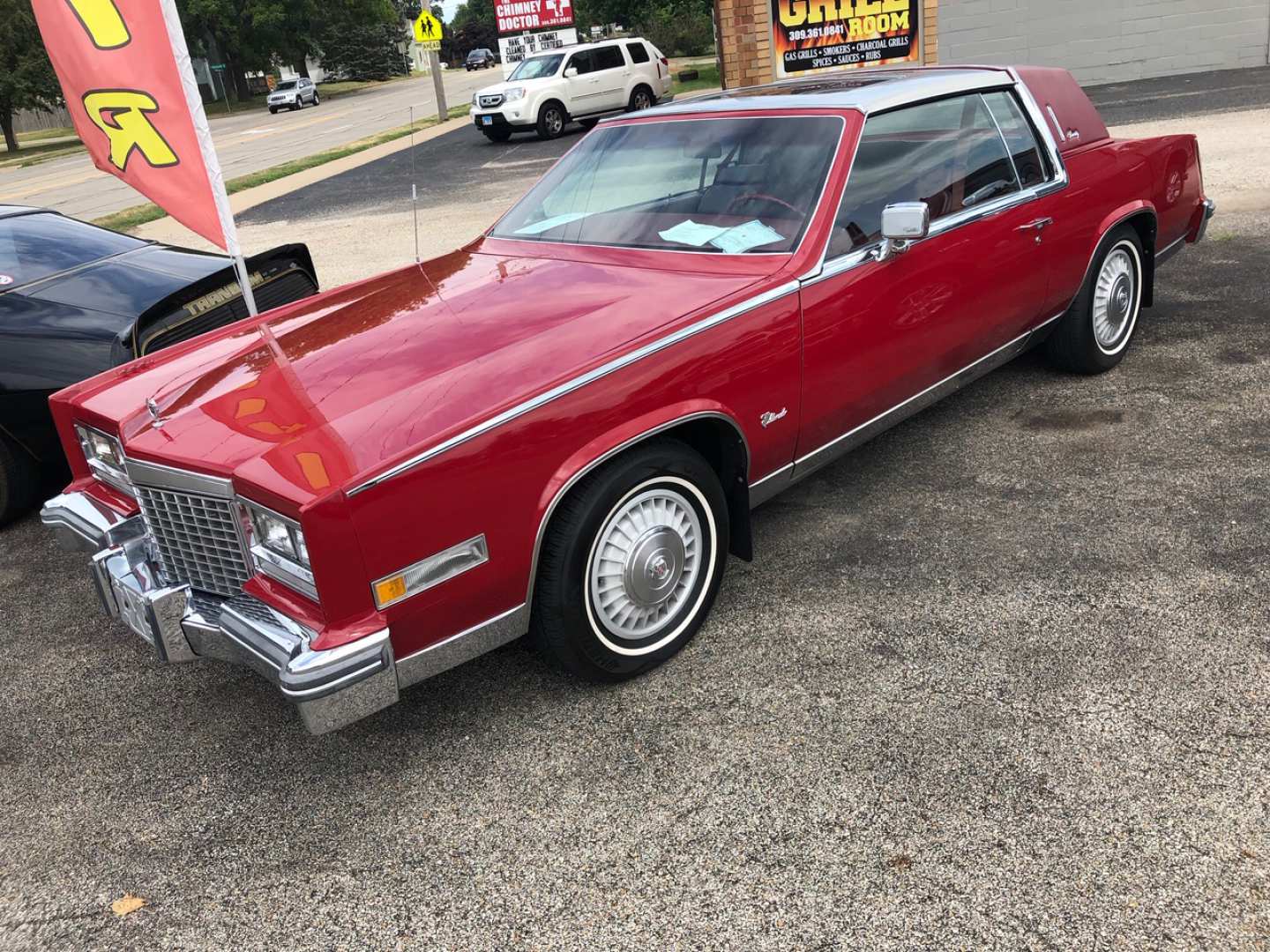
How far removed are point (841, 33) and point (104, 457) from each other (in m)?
15.7

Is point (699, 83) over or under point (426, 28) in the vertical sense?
under

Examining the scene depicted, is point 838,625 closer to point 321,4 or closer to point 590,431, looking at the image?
point 590,431

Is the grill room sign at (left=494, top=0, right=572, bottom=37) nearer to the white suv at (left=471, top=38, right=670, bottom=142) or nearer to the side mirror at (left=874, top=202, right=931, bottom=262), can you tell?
the white suv at (left=471, top=38, right=670, bottom=142)

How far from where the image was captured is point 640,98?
22.2 metres

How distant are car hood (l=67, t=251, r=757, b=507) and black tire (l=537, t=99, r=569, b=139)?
57.5ft

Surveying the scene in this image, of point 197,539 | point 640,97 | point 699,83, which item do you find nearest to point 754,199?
point 197,539

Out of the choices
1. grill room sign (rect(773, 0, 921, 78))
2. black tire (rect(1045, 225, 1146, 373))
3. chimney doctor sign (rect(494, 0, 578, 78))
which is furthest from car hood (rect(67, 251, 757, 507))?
chimney doctor sign (rect(494, 0, 578, 78))

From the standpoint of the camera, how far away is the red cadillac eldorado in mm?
2619

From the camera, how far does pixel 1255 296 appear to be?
20.7ft

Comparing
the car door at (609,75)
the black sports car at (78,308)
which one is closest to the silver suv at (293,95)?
the car door at (609,75)

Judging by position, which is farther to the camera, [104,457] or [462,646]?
[104,457]

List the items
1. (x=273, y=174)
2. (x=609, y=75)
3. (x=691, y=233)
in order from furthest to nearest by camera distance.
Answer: (x=609, y=75), (x=273, y=174), (x=691, y=233)

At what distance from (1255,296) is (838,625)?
4.56m

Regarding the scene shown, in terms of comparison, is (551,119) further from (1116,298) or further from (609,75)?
(1116,298)
